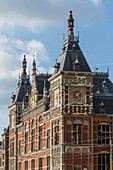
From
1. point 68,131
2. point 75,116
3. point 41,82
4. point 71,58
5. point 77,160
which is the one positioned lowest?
point 77,160

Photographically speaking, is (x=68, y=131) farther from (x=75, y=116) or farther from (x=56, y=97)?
(x=56, y=97)

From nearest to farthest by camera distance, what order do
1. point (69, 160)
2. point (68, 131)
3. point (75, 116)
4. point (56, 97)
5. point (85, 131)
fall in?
point (69, 160), point (68, 131), point (75, 116), point (85, 131), point (56, 97)

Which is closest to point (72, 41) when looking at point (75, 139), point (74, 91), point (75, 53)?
point (75, 53)

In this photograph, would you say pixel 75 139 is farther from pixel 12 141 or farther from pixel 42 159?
pixel 12 141

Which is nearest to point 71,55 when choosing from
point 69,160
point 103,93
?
point 103,93

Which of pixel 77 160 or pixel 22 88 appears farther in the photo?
pixel 22 88

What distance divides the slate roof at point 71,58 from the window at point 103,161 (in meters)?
11.2

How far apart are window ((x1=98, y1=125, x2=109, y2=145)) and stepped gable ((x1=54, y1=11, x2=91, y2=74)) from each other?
767cm

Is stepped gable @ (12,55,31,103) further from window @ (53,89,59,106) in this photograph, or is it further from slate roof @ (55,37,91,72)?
window @ (53,89,59,106)

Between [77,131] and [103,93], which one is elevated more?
[103,93]

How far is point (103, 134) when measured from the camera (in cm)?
6631

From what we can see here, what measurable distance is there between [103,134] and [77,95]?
6.17 meters

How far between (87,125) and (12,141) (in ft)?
100

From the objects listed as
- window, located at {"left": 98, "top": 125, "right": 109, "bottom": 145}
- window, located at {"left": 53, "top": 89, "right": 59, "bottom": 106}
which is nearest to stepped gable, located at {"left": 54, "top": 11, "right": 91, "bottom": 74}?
window, located at {"left": 53, "top": 89, "right": 59, "bottom": 106}
